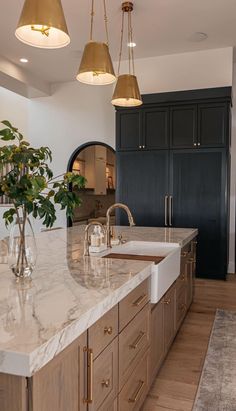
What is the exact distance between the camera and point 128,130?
5.56 m

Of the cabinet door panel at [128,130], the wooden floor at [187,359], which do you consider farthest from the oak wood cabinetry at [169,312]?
the cabinet door panel at [128,130]

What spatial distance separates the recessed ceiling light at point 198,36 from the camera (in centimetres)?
472

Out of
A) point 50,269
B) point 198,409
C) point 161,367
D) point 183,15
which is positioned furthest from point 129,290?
point 183,15

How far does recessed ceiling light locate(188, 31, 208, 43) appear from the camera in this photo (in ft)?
15.5

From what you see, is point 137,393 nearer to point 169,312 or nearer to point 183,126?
point 169,312

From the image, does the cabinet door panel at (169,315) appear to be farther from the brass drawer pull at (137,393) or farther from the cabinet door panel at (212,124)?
the cabinet door panel at (212,124)

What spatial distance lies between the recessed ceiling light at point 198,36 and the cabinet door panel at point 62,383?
15.0 ft

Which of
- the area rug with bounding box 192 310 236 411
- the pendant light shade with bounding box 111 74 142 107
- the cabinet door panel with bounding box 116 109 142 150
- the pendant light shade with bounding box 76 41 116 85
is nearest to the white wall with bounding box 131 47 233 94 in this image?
the cabinet door panel with bounding box 116 109 142 150

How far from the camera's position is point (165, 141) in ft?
17.7

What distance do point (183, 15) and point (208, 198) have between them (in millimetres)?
2462

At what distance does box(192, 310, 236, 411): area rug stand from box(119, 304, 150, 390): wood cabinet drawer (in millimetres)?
577

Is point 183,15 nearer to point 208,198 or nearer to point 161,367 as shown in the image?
point 208,198

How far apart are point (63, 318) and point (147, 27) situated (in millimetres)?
4345

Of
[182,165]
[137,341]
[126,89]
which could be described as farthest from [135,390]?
[182,165]
